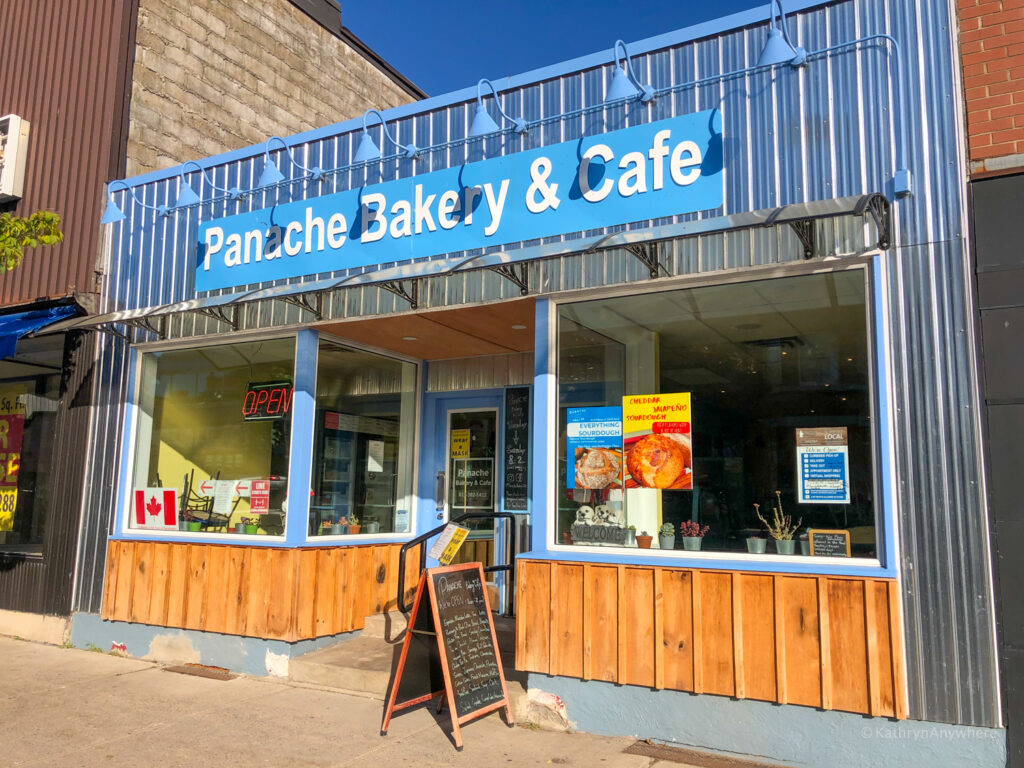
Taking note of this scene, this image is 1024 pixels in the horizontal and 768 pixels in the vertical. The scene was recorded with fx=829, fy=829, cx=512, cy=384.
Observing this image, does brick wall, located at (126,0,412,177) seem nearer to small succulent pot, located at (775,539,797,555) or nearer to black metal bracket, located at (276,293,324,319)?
black metal bracket, located at (276,293,324,319)

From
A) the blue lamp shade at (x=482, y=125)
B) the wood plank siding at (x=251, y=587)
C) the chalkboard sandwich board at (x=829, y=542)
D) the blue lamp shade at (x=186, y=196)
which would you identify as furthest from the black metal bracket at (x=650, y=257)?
the blue lamp shade at (x=186, y=196)

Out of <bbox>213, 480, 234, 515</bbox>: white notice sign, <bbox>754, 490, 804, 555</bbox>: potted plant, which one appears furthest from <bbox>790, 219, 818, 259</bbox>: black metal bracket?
<bbox>213, 480, 234, 515</bbox>: white notice sign

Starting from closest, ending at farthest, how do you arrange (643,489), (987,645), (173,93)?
(987,645) < (643,489) < (173,93)

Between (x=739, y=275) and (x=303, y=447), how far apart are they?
4.16m

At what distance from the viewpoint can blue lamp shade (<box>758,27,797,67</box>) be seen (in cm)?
557

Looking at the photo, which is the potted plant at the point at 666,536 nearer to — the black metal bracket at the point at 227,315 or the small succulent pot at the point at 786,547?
the small succulent pot at the point at 786,547

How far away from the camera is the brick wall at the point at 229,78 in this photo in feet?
32.3

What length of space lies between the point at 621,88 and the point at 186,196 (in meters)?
4.69

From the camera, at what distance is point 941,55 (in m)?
5.21

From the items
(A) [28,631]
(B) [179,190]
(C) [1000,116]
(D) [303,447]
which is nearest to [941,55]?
(C) [1000,116]

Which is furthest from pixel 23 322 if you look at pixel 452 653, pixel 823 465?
pixel 823 465

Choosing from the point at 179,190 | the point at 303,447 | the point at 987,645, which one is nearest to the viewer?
the point at 987,645

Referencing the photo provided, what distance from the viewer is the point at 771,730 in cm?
502

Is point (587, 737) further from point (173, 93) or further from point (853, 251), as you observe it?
point (173, 93)
